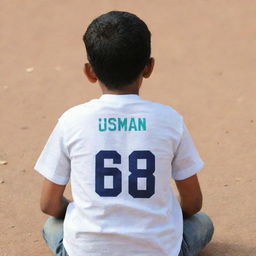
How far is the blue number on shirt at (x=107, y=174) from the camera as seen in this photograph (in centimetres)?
262

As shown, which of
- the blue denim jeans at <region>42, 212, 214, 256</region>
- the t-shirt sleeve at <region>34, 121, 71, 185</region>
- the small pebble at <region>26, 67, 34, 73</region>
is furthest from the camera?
the small pebble at <region>26, 67, 34, 73</region>

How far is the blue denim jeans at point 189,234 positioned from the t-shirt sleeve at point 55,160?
0.42 meters

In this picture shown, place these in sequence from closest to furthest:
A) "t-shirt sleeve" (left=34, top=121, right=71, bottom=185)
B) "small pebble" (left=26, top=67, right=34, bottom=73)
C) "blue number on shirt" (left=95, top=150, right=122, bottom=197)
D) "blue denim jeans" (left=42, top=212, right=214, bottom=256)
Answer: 1. "blue number on shirt" (left=95, top=150, right=122, bottom=197)
2. "t-shirt sleeve" (left=34, top=121, right=71, bottom=185)
3. "blue denim jeans" (left=42, top=212, right=214, bottom=256)
4. "small pebble" (left=26, top=67, right=34, bottom=73)

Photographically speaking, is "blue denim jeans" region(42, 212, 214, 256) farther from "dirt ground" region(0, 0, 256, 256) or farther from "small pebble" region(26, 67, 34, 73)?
"small pebble" region(26, 67, 34, 73)

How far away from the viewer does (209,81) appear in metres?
5.64

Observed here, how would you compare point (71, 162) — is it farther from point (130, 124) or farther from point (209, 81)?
point (209, 81)

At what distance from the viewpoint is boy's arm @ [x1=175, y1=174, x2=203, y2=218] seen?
2.88 meters

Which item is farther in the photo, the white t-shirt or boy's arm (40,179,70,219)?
boy's arm (40,179,70,219)

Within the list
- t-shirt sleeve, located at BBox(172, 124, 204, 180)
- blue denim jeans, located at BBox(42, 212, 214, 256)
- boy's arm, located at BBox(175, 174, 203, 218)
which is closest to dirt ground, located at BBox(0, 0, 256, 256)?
blue denim jeans, located at BBox(42, 212, 214, 256)

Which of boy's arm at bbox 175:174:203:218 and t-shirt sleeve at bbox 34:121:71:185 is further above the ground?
t-shirt sleeve at bbox 34:121:71:185

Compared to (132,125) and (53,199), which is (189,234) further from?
(132,125)

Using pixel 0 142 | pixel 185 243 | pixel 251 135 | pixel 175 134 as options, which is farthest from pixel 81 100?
pixel 175 134

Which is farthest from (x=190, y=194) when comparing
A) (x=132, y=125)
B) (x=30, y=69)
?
(x=30, y=69)

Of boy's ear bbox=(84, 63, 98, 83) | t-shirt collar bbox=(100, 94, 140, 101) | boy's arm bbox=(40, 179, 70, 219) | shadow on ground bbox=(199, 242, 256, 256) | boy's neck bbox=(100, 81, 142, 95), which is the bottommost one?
shadow on ground bbox=(199, 242, 256, 256)
